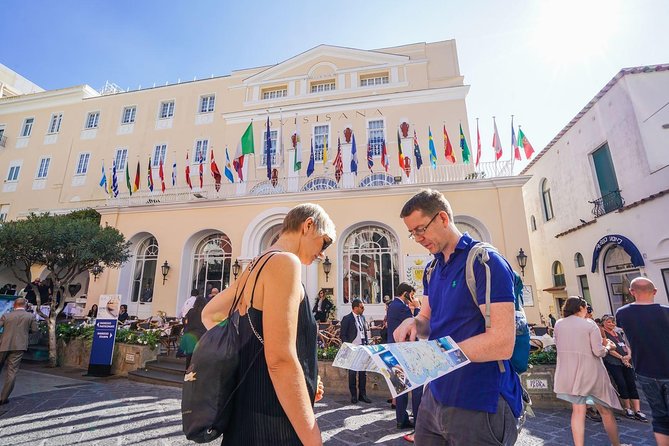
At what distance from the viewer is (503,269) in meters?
1.61

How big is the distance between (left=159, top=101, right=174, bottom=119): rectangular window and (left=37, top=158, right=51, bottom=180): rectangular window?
29.3ft

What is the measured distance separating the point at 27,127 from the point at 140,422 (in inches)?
1194

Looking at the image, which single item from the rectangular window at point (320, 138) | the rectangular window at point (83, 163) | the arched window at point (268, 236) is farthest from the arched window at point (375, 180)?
the rectangular window at point (83, 163)

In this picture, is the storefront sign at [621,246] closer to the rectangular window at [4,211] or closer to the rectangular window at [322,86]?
the rectangular window at [322,86]

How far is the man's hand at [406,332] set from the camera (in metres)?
1.98

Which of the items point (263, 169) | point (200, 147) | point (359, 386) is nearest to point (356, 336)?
point (359, 386)

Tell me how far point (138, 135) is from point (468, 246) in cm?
2545

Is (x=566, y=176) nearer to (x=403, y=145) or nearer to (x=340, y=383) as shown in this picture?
(x=403, y=145)

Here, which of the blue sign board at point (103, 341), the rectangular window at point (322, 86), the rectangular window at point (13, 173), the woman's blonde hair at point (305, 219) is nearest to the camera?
the woman's blonde hair at point (305, 219)

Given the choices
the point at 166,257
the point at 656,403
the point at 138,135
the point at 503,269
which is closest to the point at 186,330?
the point at 503,269

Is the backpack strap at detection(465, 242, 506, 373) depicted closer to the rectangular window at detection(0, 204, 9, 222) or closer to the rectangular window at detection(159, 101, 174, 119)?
the rectangular window at detection(159, 101, 174, 119)

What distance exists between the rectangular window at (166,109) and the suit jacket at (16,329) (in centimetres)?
1916

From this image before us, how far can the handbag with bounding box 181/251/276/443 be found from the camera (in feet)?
4.11

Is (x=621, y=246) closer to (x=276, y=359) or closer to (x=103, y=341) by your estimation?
(x=276, y=359)
